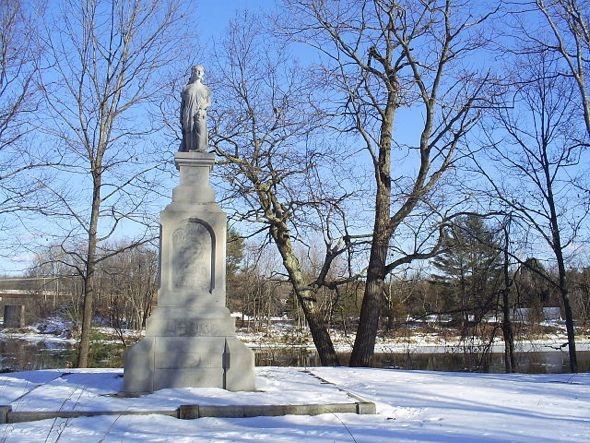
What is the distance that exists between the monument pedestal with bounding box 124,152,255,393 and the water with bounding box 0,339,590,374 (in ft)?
35.6

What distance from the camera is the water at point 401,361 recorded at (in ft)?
65.8

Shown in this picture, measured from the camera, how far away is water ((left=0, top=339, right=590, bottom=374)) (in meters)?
20.0

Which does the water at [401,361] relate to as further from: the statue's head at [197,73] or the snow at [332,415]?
the statue's head at [197,73]

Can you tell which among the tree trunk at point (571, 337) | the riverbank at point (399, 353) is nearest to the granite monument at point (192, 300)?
the riverbank at point (399, 353)

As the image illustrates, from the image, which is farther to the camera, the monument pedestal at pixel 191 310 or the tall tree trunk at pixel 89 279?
the tall tree trunk at pixel 89 279

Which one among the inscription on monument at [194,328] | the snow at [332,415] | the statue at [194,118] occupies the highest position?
the statue at [194,118]

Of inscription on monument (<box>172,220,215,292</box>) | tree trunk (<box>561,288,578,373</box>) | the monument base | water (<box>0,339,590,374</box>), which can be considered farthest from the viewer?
water (<box>0,339,590,374</box>)

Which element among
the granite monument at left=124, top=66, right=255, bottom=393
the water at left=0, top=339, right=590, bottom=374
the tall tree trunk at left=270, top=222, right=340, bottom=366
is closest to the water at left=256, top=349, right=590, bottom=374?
the water at left=0, top=339, right=590, bottom=374

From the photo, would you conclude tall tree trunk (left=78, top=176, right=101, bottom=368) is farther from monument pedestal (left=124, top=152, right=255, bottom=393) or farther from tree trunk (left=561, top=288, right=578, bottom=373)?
tree trunk (left=561, top=288, right=578, bottom=373)

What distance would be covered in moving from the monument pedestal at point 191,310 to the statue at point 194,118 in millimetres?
246

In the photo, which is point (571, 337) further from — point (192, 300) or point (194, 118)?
point (194, 118)

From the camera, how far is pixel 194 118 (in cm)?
1084

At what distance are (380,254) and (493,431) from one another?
10378mm

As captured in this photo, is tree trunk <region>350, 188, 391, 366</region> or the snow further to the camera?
tree trunk <region>350, 188, 391, 366</region>
